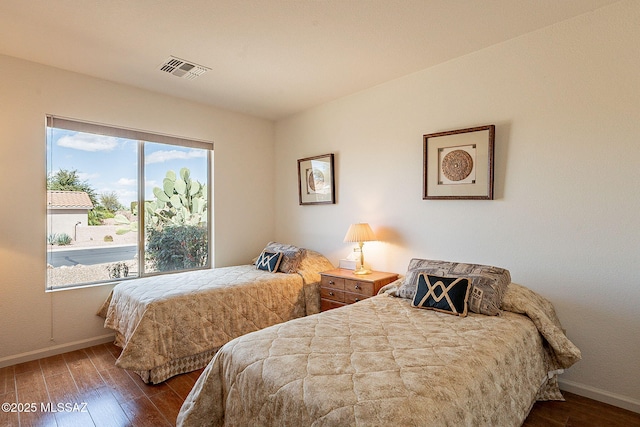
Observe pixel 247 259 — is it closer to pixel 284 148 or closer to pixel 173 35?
pixel 284 148

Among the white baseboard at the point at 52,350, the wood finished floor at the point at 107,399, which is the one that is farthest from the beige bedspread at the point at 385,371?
the white baseboard at the point at 52,350

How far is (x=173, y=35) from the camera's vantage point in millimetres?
2531

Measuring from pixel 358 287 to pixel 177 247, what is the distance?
90.5 inches

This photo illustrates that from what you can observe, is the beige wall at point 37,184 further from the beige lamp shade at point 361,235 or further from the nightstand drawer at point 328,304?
the beige lamp shade at point 361,235

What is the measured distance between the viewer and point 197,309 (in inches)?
113

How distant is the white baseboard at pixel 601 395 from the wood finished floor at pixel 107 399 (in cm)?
4

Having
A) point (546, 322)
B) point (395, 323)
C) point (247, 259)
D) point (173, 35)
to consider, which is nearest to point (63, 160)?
point (173, 35)

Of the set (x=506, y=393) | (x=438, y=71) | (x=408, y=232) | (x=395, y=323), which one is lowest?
(x=506, y=393)

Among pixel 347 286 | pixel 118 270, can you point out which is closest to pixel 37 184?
pixel 118 270

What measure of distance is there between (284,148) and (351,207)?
5.00 feet

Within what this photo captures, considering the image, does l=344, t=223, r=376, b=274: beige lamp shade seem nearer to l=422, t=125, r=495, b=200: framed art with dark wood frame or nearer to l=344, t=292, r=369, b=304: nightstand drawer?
l=344, t=292, r=369, b=304: nightstand drawer

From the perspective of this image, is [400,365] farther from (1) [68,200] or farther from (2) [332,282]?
(1) [68,200]

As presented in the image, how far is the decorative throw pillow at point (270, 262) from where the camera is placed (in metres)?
3.77

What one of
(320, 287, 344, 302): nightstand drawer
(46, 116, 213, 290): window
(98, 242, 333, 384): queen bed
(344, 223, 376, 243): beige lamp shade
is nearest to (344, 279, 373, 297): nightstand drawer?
(320, 287, 344, 302): nightstand drawer
